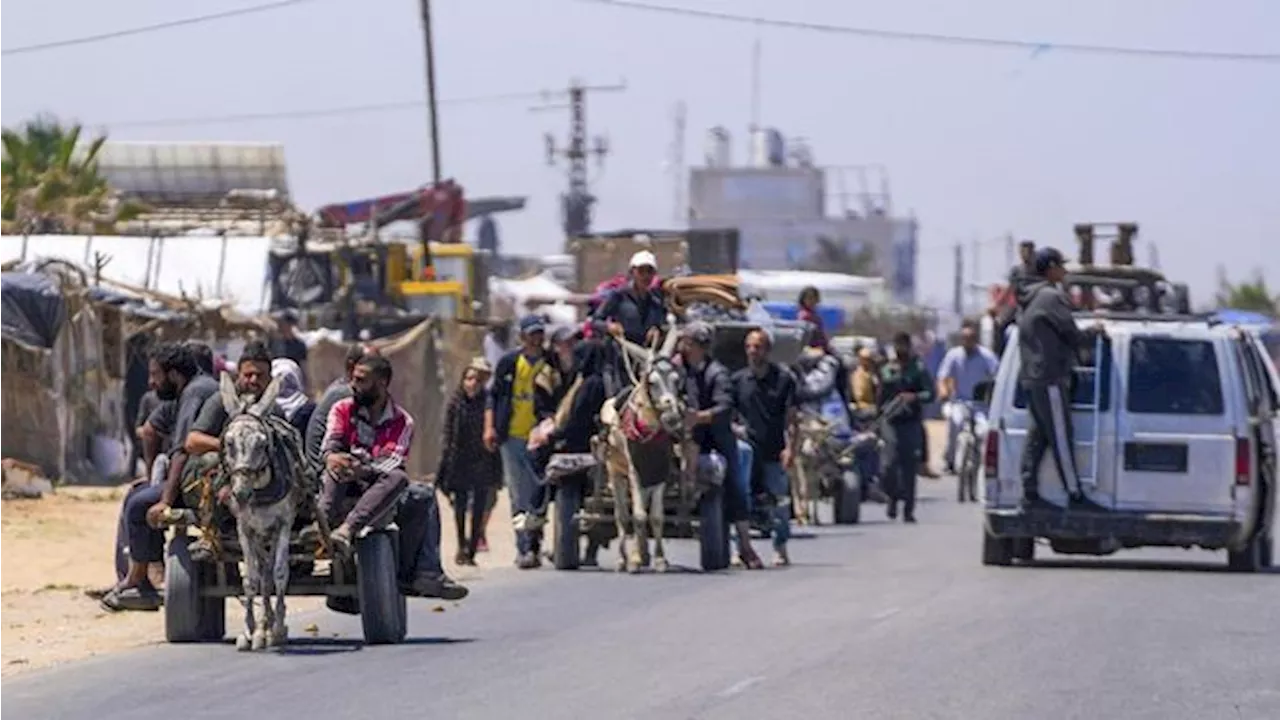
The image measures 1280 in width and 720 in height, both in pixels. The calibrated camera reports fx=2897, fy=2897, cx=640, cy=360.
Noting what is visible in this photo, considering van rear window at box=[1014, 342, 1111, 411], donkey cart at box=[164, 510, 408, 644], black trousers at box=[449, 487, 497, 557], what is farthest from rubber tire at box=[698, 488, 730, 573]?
donkey cart at box=[164, 510, 408, 644]

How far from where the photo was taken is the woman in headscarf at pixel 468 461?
2302 centimetres

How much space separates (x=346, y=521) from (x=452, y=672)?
1485 millimetres

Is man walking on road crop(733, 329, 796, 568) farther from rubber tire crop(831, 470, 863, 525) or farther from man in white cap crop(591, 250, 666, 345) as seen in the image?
rubber tire crop(831, 470, 863, 525)

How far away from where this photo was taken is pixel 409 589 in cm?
1598

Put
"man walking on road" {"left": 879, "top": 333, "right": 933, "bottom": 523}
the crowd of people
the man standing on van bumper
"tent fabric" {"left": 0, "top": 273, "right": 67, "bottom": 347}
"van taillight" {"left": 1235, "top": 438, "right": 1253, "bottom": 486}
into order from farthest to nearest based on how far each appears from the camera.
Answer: "man walking on road" {"left": 879, "top": 333, "right": 933, "bottom": 523}
"tent fabric" {"left": 0, "top": 273, "right": 67, "bottom": 347}
"van taillight" {"left": 1235, "top": 438, "right": 1253, "bottom": 486}
the man standing on van bumper
the crowd of people

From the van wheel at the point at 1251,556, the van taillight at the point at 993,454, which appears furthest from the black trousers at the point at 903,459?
the van taillight at the point at 993,454

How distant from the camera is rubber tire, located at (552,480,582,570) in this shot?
70.9 feet

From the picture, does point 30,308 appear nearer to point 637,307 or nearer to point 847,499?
point 847,499

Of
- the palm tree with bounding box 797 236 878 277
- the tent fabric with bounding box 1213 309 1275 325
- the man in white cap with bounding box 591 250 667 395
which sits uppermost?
the man in white cap with bounding box 591 250 667 395

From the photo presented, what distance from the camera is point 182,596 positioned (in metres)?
15.6

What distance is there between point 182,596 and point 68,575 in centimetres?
680

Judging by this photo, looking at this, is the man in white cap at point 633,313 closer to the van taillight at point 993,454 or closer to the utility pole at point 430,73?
the van taillight at point 993,454

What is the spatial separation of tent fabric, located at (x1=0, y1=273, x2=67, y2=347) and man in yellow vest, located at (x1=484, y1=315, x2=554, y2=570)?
886 cm

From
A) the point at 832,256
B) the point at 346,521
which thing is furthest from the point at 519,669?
the point at 832,256
